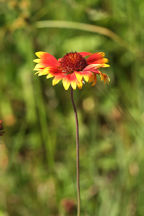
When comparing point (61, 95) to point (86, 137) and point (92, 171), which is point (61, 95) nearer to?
point (86, 137)

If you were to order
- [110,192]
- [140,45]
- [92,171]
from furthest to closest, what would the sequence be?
[140,45] < [92,171] < [110,192]

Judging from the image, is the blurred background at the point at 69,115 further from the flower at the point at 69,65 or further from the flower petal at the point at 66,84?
the flower petal at the point at 66,84

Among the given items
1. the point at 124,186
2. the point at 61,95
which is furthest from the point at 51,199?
the point at 61,95

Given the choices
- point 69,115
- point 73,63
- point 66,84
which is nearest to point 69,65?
point 73,63

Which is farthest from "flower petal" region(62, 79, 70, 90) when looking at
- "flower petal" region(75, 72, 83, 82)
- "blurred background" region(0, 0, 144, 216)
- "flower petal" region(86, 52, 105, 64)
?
"blurred background" region(0, 0, 144, 216)

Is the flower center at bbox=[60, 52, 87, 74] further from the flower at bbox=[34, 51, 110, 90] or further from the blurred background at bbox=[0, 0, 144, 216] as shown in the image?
the blurred background at bbox=[0, 0, 144, 216]

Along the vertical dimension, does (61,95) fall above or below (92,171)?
above

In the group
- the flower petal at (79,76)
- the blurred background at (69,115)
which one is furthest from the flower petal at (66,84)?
the blurred background at (69,115)

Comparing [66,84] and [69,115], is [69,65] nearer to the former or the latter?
[66,84]
